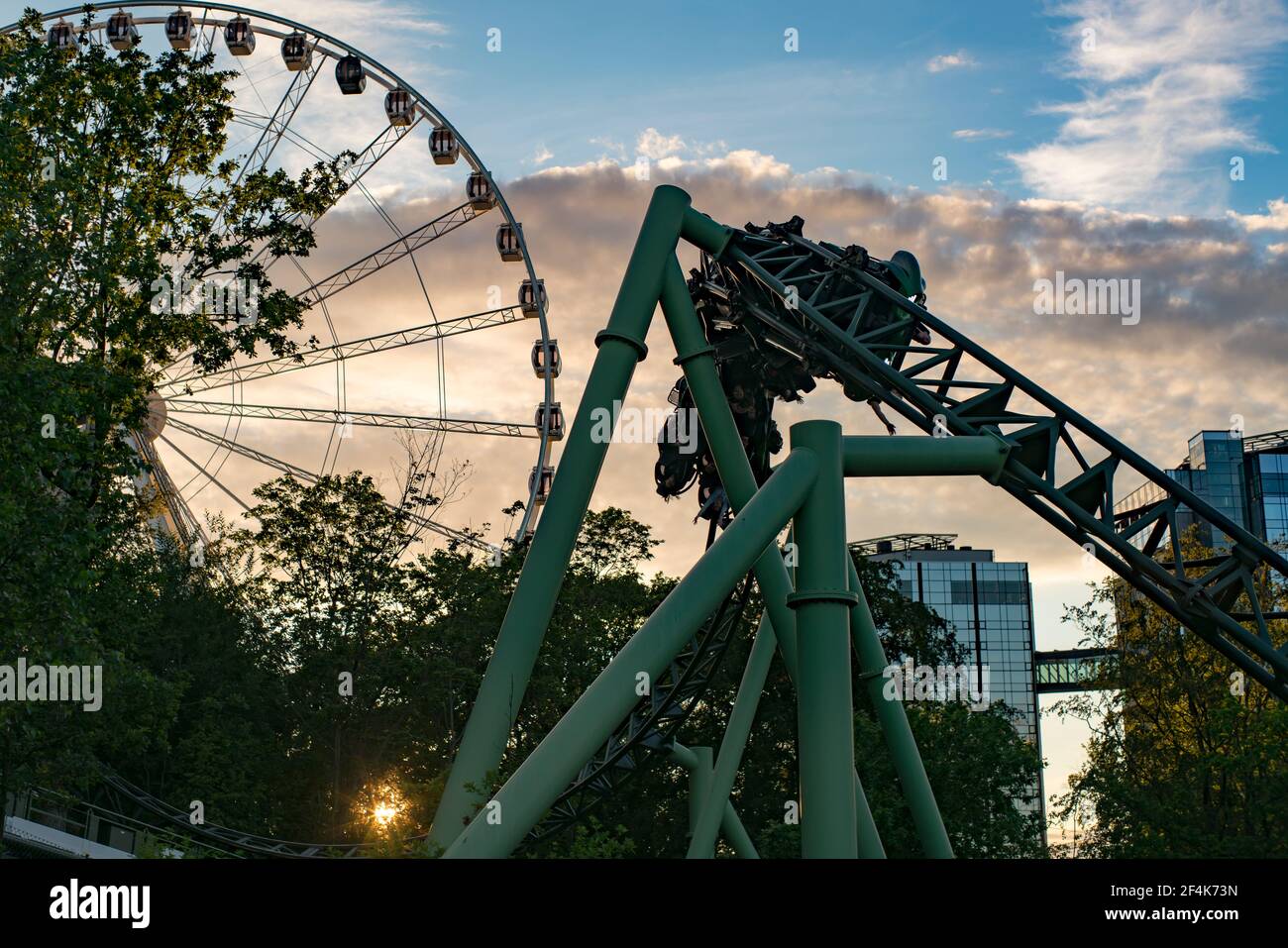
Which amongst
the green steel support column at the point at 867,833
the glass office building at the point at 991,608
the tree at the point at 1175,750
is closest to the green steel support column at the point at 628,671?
the green steel support column at the point at 867,833

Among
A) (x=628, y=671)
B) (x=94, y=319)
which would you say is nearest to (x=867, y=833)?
(x=628, y=671)

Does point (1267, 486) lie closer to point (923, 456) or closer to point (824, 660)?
point (923, 456)

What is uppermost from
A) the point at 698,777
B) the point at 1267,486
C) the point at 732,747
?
the point at 1267,486

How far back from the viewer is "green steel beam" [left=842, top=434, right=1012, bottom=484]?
13008 millimetres

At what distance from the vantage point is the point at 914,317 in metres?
14.9

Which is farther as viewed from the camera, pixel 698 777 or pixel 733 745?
pixel 698 777

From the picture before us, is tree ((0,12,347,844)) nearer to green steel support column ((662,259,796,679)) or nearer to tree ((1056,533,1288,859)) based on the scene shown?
green steel support column ((662,259,796,679))

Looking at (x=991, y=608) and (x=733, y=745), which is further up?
(x=991, y=608)

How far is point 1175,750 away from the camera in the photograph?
106ft

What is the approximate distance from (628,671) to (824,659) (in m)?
1.73
